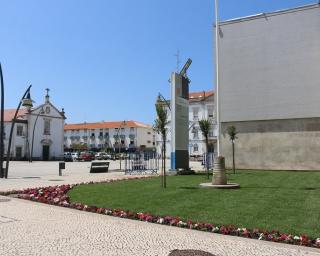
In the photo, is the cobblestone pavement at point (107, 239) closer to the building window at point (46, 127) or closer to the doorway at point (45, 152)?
the doorway at point (45, 152)

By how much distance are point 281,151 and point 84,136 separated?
102686mm

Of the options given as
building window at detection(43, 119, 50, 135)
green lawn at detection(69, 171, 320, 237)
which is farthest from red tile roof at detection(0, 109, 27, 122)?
green lawn at detection(69, 171, 320, 237)

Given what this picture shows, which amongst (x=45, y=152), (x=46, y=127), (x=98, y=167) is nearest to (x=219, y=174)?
(x=98, y=167)

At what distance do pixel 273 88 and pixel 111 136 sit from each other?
94462 millimetres

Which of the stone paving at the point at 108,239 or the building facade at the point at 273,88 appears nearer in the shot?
the stone paving at the point at 108,239

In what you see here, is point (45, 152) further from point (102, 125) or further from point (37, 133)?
point (102, 125)

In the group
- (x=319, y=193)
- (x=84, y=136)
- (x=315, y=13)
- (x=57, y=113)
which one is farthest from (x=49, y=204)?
(x=84, y=136)

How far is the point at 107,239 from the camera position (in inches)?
290

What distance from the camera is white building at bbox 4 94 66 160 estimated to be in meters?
69.8

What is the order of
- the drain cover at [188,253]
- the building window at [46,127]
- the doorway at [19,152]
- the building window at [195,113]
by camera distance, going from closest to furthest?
the drain cover at [188,253] → the doorway at [19,152] → the building window at [46,127] → the building window at [195,113]

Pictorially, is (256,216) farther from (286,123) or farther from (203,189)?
(286,123)

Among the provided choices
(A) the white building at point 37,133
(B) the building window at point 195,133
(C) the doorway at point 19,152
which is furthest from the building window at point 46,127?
(B) the building window at point 195,133

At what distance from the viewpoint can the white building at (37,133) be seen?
2746 inches

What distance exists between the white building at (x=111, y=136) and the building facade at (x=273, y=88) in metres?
83.1
